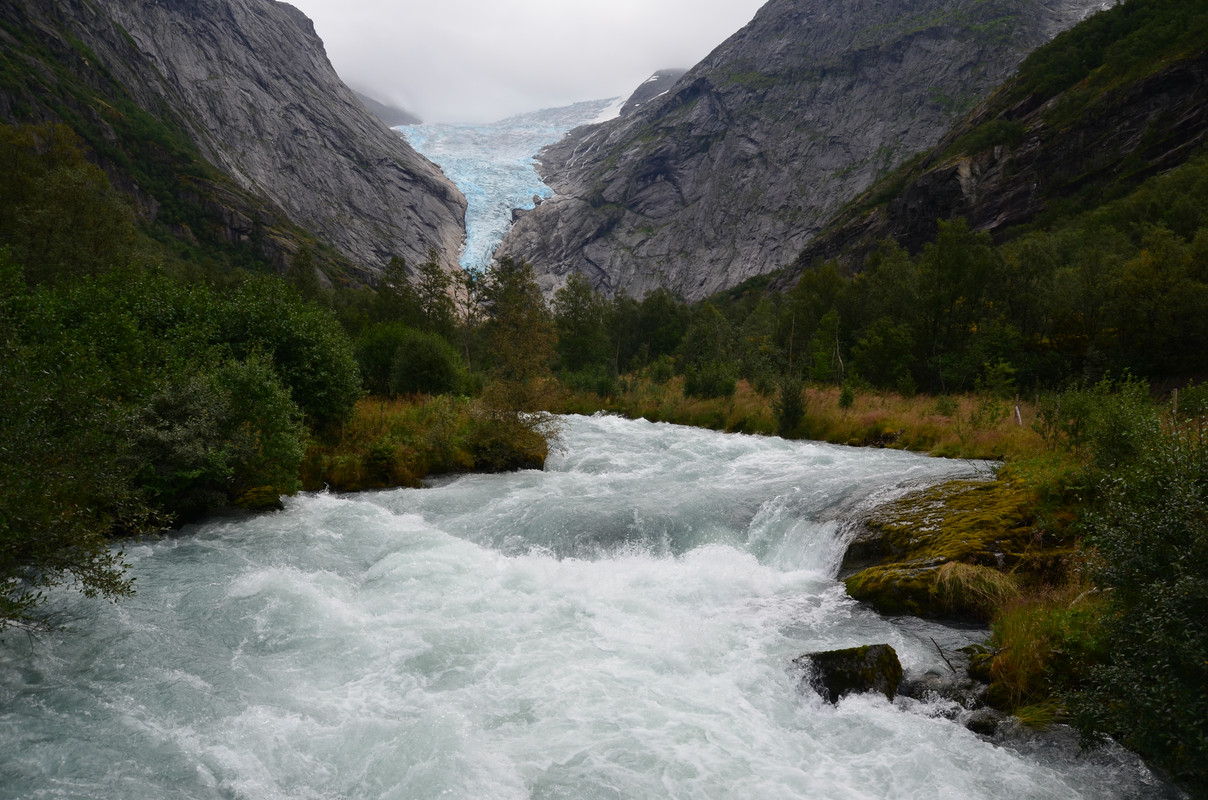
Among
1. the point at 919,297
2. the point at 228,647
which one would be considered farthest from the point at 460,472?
the point at 919,297

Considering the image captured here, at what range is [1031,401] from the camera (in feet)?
84.4

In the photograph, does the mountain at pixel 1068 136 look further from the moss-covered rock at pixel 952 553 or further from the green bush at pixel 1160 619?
the green bush at pixel 1160 619

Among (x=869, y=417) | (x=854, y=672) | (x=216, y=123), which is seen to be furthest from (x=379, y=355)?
(x=216, y=123)

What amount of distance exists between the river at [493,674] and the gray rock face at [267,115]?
159 meters

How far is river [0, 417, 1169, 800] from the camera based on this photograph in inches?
238

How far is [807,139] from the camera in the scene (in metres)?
178

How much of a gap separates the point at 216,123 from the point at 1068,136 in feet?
566

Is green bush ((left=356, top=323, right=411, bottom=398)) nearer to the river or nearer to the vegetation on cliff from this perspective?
the vegetation on cliff

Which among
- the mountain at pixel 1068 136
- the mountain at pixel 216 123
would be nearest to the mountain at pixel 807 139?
the mountain at pixel 216 123

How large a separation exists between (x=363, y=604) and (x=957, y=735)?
27.8ft

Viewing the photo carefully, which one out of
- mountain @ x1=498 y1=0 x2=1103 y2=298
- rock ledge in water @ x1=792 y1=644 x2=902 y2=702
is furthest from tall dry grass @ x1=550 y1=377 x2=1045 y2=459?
mountain @ x1=498 y1=0 x2=1103 y2=298

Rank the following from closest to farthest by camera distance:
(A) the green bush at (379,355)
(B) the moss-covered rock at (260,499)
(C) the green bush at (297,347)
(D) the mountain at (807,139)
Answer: (B) the moss-covered rock at (260,499)
(C) the green bush at (297,347)
(A) the green bush at (379,355)
(D) the mountain at (807,139)

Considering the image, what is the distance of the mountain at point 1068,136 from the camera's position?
69.5 meters

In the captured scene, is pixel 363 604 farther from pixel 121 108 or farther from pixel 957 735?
pixel 121 108
